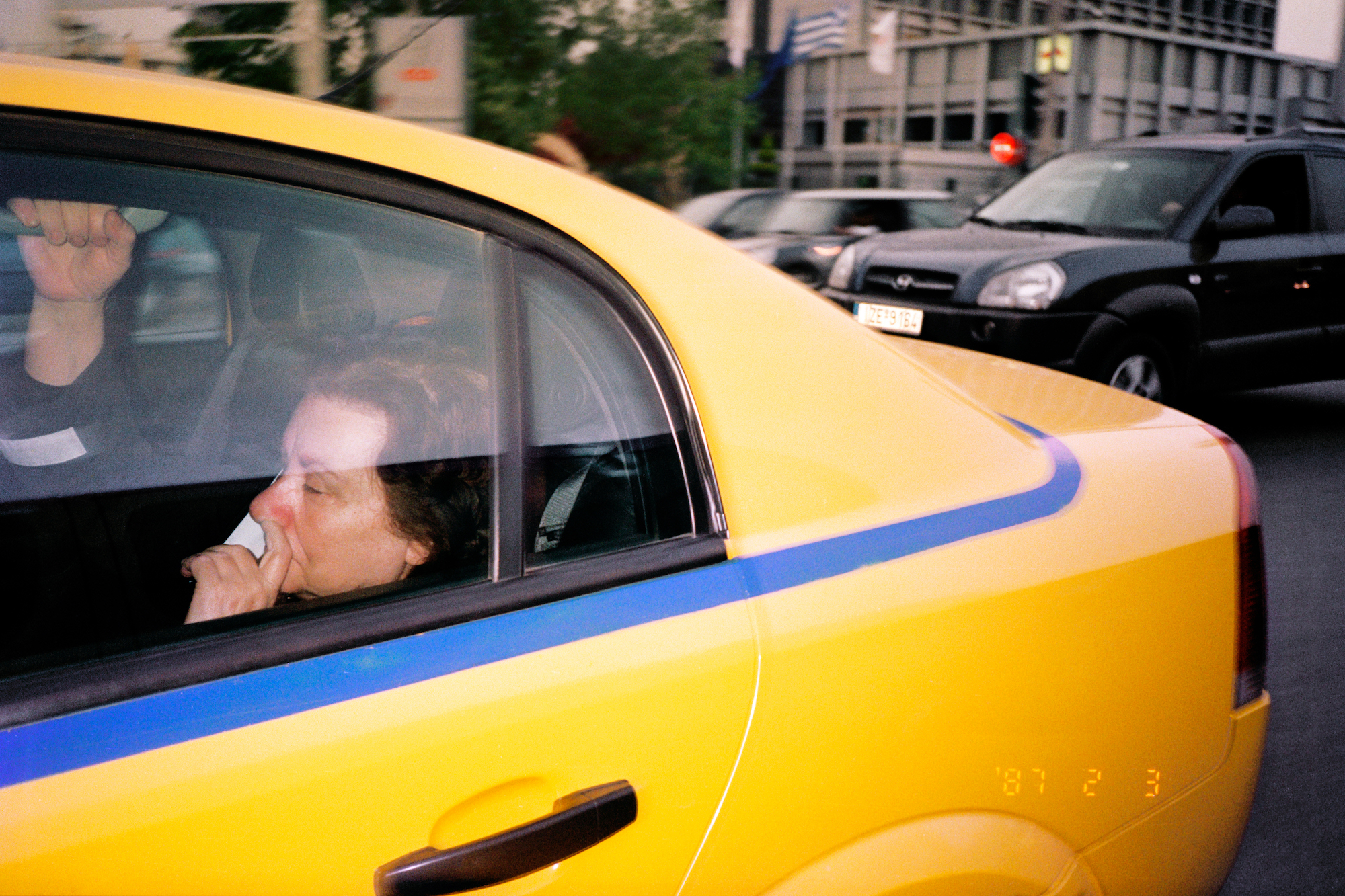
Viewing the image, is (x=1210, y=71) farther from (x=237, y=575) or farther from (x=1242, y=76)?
(x=237, y=575)

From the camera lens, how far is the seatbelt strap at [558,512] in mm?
1326

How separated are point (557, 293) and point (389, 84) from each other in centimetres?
742

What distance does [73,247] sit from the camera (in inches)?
49.7

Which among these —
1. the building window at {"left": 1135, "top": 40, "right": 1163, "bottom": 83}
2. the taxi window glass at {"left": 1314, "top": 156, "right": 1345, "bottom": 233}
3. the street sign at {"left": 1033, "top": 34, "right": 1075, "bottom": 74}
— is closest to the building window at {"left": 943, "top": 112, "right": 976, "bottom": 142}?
the building window at {"left": 1135, "top": 40, "right": 1163, "bottom": 83}

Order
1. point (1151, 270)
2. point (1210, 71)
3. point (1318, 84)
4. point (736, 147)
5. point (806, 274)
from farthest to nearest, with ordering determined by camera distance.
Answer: point (1318, 84)
point (1210, 71)
point (736, 147)
point (806, 274)
point (1151, 270)

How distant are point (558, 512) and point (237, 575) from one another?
380 mm

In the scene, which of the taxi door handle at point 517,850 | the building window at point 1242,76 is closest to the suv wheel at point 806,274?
the taxi door handle at point 517,850

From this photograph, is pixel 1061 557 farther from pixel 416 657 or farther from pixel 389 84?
pixel 389 84

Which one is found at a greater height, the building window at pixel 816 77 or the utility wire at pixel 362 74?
the building window at pixel 816 77

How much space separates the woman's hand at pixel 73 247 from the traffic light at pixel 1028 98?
49.5 ft

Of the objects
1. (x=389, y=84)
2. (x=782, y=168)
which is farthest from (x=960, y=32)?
(x=389, y=84)

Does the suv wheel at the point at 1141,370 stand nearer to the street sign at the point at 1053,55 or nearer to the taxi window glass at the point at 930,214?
the taxi window glass at the point at 930,214

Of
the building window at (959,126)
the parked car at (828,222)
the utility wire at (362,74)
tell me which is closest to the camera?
the utility wire at (362,74)

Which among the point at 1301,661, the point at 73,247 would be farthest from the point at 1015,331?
the point at 73,247
